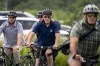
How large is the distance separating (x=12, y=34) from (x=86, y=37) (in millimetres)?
4578

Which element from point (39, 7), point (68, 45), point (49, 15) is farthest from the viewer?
point (39, 7)

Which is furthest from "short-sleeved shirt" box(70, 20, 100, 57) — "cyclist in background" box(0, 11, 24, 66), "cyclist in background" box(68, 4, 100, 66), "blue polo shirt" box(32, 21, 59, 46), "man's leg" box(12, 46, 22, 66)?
"man's leg" box(12, 46, 22, 66)

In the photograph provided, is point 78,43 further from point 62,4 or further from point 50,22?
point 62,4

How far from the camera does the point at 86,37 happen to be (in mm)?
7281

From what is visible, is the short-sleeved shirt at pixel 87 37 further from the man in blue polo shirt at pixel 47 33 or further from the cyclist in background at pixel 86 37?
the man in blue polo shirt at pixel 47 33

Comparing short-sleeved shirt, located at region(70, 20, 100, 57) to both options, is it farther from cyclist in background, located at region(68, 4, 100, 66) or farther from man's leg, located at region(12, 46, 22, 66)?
man's leg, located at region(12, 46, 22, 66)

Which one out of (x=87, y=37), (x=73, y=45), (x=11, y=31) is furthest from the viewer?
(x=11, y=31)

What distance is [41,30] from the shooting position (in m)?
10.4

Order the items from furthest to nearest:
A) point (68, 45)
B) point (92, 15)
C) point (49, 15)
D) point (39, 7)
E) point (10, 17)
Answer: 1. point (39, 7)
2. point (10, 17)
3. point (49, 15)
4. point (68, 45)
5. point (92, 15)

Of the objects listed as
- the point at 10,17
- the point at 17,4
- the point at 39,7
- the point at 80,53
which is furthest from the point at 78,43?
the point at 17,4

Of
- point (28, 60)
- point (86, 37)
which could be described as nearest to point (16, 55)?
point (28, 60)

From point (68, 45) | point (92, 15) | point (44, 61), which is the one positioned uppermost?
point (92, 15)

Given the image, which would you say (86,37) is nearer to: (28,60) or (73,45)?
(73,45)

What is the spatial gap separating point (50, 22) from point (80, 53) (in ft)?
10.3
